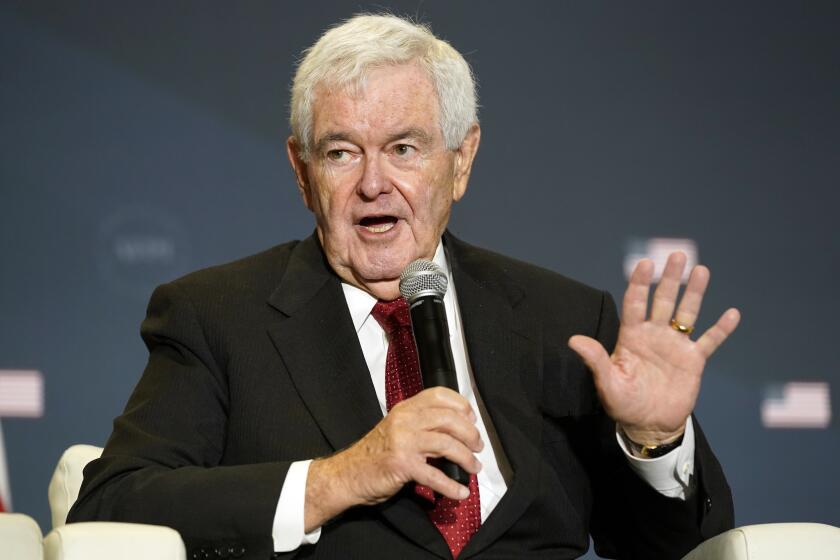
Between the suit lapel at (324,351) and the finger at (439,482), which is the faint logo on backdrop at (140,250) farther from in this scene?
the finger at (439,482)

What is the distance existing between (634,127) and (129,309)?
158cm

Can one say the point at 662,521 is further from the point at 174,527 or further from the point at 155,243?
the point at 155,243

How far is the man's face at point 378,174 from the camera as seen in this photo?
6.64 ft

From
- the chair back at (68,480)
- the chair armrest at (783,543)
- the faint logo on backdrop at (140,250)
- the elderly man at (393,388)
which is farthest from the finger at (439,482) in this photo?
the faint logo on backdrop at (140,250)

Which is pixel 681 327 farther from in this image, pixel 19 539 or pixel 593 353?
pixel 19 539

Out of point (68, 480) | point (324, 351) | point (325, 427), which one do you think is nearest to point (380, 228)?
point (324, 351)

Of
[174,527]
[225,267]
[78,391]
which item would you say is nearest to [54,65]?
[78,391]

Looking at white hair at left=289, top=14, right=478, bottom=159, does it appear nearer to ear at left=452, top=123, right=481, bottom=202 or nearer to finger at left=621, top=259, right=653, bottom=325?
ear at left=452, top=123, right=481, bottom=202

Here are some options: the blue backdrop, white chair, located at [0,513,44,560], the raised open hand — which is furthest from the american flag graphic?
the raised open hand

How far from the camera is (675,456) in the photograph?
1.83 meters

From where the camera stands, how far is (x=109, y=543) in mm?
1441

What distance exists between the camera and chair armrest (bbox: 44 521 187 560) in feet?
4.67

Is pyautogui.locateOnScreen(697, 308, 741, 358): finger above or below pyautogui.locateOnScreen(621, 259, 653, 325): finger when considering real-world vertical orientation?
Result: below

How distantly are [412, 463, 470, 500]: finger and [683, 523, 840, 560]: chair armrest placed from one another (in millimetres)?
403
